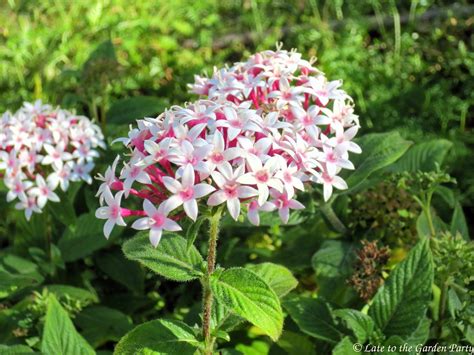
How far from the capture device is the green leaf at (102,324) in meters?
2.28

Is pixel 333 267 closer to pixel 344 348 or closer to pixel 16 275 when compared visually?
pixel 344 348

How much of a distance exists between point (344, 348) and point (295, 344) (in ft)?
0.96

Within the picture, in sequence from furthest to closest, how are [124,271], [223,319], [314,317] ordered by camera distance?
[124,271] < [314,317] < [223,319]

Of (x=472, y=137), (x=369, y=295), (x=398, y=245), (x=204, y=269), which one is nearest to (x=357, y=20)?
(x=472, y=137)

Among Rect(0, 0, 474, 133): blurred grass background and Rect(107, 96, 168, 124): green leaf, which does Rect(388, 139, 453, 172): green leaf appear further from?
Rect(107, 96, 168, 124): green leaf

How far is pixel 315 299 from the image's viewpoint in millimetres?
2092

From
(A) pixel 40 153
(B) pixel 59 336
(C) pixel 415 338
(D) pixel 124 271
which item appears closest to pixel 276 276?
(C) pixel 415 338

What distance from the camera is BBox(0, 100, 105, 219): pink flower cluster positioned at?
7.41ft

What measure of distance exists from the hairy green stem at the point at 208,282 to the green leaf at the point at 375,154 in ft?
2.08

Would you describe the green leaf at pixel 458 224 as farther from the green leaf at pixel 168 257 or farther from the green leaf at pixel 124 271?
the green leaf at pixel 124 271

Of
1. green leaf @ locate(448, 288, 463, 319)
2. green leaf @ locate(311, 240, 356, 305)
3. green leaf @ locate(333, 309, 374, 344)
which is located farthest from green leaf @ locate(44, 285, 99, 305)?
green leaf @ locate(448, 288, 463, 319)

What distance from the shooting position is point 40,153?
238cm

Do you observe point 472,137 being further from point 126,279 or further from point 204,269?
point 204,269

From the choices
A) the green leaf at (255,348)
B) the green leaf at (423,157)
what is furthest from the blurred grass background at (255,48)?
the green leaf at (255,348)
